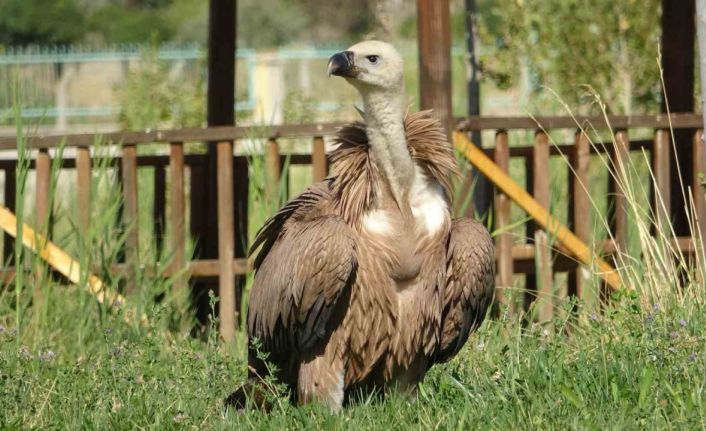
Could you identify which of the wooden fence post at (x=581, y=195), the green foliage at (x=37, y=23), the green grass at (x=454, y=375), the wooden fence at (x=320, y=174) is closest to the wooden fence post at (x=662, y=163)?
the wooden fence at (x=320, y=174)

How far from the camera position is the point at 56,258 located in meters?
8.05

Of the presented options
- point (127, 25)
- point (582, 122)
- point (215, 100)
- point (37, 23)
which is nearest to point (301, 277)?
point (582, 122)

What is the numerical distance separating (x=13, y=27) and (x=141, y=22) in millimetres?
4499

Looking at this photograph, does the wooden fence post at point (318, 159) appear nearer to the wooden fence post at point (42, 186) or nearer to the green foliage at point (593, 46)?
the wooden fence post at point (42, 186)

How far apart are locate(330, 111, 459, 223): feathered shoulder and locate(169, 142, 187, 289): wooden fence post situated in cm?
238

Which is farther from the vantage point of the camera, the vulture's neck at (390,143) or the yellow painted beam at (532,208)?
the yellow painted beam at (532,208)

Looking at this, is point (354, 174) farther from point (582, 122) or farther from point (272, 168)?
point (582, 122)

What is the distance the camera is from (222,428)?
5.23 meters

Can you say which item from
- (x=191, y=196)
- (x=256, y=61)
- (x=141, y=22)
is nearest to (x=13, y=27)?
(x=141, y=22)

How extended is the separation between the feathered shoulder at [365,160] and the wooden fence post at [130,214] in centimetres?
227

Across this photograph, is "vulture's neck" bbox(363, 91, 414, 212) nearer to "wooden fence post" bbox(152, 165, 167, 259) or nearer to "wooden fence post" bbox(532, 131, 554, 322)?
"wooden fence post" bbox(532, 131, 554, 322)

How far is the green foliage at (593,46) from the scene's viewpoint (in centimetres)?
1708

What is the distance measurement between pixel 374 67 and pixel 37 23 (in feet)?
142

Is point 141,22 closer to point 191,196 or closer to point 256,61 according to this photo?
point 256,61
